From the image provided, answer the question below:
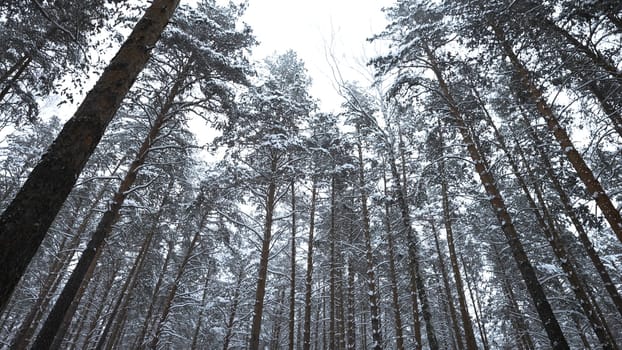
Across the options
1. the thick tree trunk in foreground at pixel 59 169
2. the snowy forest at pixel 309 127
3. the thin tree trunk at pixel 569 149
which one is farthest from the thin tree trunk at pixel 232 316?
the thin tree trunk at pixel 569 149

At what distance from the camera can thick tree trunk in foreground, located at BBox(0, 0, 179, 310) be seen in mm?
2400

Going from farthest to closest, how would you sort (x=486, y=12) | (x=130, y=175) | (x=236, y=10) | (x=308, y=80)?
1. (x=308, y=80)
2. (x=236, y=10)
3. (x=130, y=175)
4. (x=486, y=12)

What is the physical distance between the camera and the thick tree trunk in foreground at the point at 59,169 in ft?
7.88

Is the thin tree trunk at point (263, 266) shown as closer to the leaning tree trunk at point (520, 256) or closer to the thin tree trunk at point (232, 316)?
the thin tree trunk at point (232, 316)

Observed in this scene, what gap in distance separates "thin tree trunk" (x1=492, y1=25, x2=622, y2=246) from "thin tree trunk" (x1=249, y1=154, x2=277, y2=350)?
9.07 meters

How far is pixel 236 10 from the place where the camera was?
1233cm

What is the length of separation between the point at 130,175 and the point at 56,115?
14.8 metres

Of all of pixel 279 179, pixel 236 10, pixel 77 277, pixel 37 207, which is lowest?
pixel 37 207

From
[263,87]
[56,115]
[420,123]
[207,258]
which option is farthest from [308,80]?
[56,115]

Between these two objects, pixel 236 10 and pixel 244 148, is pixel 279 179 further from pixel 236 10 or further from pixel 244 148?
pixel 236 10

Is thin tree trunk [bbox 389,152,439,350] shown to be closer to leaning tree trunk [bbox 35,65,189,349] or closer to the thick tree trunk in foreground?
leaning tree trunk [bbox 35,65,189,349]

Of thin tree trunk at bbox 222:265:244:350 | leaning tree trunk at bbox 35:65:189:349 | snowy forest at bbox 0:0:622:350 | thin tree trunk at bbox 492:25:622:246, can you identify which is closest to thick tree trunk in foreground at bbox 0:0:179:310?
snowy forest at bbox 0:0:622:350

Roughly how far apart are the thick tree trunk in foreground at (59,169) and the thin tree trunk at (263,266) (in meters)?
8.09

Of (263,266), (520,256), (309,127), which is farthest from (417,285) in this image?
(309,127)
